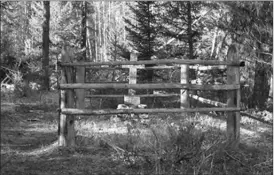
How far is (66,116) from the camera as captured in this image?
5098mm

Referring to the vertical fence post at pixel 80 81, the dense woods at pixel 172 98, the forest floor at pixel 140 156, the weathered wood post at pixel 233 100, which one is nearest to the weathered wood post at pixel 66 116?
the dense woods at pixel 172 98

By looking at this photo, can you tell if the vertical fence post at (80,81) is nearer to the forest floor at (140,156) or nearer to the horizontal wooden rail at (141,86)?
the forest floor at (140,156)

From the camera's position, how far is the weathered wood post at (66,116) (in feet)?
16.6

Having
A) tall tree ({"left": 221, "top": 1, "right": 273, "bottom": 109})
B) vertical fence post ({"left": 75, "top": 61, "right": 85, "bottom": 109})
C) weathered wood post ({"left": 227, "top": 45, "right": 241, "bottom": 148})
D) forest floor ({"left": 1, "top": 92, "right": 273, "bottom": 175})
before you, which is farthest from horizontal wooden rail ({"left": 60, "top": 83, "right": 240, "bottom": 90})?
tall tree ({"left": 221, "top": 1, "right": 273, "bottom": 109})

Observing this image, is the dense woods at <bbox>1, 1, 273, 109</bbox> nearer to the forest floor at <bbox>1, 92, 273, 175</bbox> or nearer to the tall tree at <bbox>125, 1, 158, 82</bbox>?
the tall tree at <bbox>125, 1, 158, 82</bbox>

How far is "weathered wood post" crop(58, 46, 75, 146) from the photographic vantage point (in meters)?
5.05

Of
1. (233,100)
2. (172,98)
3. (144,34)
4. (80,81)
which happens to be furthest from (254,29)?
(80,81)

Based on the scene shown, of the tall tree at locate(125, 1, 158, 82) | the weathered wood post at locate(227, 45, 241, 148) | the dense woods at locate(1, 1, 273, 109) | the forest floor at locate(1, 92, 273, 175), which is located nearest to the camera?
the forest floor at locate(1, 92, 273, 175)

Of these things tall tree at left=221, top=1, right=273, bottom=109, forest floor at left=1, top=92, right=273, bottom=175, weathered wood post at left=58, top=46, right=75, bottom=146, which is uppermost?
tall tree at left=221, top=1, right=273, bottom=109

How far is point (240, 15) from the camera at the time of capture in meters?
10.4

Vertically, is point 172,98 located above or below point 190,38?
below

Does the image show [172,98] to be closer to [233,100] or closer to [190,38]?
[190,38]

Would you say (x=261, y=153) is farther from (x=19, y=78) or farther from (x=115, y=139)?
(x=19, y=78)

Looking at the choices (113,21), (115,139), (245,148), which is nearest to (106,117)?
(115,139)
